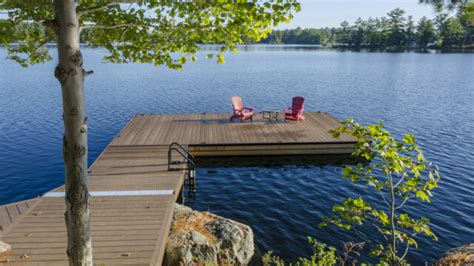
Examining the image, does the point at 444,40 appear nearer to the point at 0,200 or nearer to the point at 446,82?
the point at 446,82

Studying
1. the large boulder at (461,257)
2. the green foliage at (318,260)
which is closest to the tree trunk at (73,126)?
the green foliage at (318,260)

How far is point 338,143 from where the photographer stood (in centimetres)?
1448

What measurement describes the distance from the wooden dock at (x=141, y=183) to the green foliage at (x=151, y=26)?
3441 millimetres

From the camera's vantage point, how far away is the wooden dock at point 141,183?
6121mm

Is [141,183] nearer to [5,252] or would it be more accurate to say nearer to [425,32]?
[5,252]

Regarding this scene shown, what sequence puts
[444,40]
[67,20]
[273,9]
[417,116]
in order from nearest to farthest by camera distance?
[67,20]
[273,9]
[417,116]
[444,40]

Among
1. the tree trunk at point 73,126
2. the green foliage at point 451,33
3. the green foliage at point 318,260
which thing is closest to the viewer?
the tree trunk at point 73,126

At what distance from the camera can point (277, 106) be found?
87.6 ft

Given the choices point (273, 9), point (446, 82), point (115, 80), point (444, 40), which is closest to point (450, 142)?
point (273, 9)

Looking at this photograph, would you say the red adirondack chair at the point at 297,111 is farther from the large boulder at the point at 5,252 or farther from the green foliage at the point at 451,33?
the green foliage at the point at 451,33

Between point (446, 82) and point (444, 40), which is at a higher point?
point (444, 40)

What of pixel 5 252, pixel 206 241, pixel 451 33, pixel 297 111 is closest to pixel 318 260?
pixel 206 241

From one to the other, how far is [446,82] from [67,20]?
150 ft

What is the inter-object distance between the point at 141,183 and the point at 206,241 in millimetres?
3624
